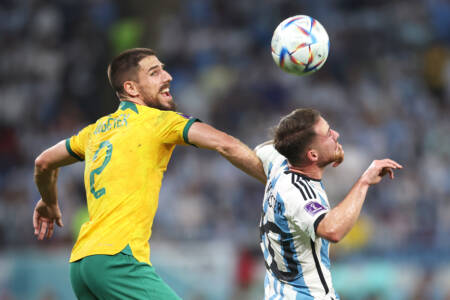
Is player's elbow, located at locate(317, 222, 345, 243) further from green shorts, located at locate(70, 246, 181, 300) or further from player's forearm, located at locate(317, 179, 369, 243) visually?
green shorts, located at locate(70, 246, 181, 300)

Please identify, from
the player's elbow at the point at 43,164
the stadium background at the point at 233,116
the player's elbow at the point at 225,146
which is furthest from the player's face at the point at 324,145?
the stadium background at the point at 233,116

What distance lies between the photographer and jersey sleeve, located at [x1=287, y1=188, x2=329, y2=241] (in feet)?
13.9

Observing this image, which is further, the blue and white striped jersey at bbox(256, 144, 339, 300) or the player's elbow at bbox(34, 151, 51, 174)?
the player's elbow at bbox(34, 151, 51, 174)

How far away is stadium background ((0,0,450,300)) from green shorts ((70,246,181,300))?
547 centimetres

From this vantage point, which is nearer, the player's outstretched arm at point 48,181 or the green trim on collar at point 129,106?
the green trim on collar at point 129,106

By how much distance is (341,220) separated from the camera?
4129mm

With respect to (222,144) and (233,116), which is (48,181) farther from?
(233,116)

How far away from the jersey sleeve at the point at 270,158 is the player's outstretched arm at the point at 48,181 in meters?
1.39

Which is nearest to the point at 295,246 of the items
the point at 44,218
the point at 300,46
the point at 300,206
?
the point at 300,206

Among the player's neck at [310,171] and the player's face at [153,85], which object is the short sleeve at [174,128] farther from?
the player's neck at [310,171]

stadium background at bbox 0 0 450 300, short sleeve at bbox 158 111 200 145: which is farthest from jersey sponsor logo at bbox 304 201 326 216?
stadium background at bbox 0 0 450 300

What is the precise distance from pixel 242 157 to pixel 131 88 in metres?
0.95

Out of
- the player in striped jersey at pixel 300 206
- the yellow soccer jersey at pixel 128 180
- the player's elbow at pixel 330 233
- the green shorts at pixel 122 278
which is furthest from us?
the yellow soccer jersey at pixel 128 180

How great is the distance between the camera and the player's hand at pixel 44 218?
568 cm
